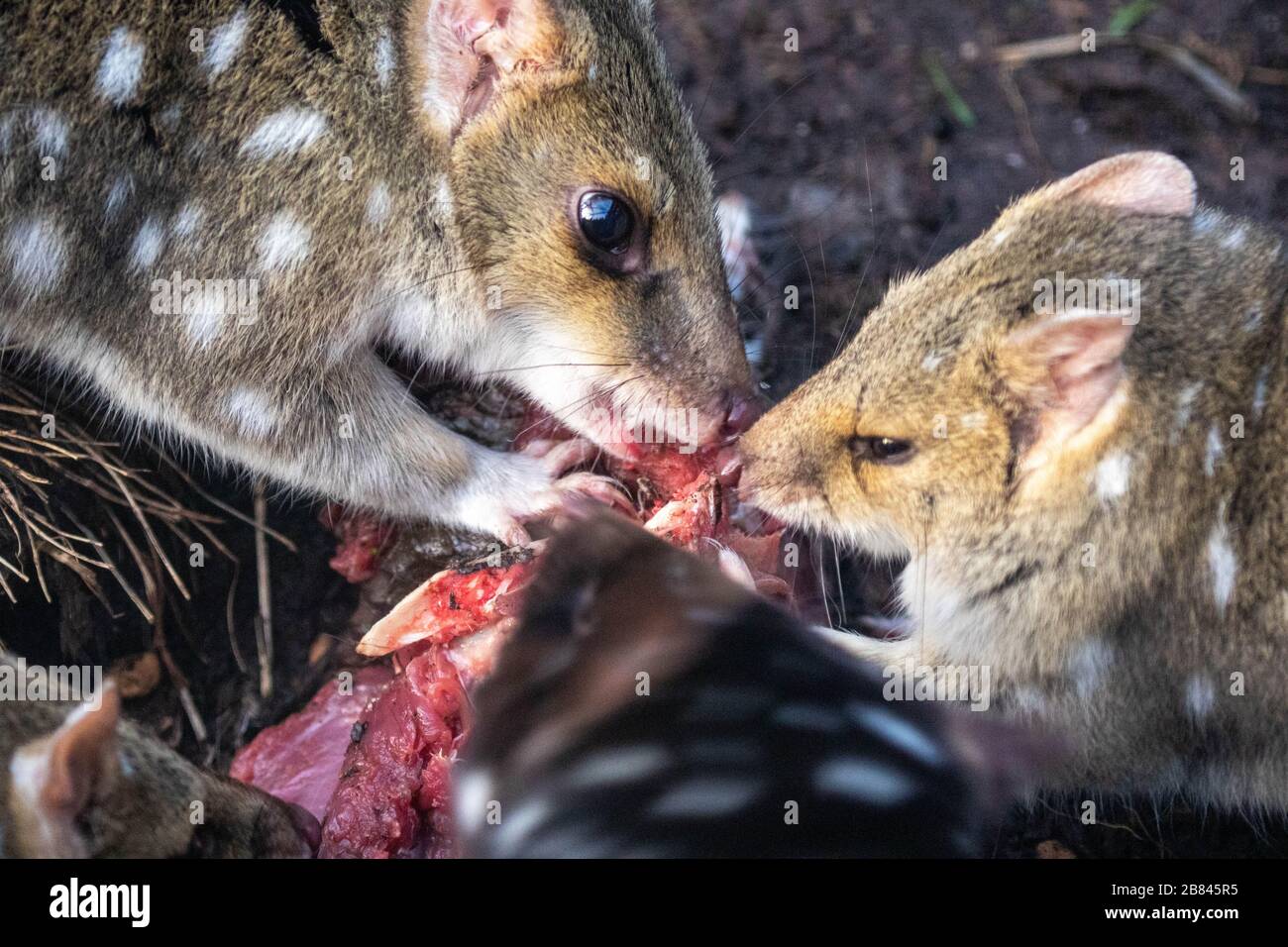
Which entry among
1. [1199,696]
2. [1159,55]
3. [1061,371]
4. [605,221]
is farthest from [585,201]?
[1159,55]

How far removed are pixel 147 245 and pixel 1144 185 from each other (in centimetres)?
223

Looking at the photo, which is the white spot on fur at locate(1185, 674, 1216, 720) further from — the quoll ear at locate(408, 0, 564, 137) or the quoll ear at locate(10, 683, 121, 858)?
the quoll ear at locate(10, 683, 121, 858)

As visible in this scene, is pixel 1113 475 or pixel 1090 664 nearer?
pixel 1113 475

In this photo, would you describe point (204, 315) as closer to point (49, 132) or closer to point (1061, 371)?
point (49, 132)

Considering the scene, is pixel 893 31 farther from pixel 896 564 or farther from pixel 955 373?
pixel 955 373

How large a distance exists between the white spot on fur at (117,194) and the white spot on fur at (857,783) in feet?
6.58

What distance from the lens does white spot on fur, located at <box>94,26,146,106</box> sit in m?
2.91

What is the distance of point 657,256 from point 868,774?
4.49ft

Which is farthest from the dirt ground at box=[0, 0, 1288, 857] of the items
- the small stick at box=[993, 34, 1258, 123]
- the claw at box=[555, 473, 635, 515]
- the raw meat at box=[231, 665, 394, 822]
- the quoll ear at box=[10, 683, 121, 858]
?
the quoll ear at box=[10, 683, 121, 858]

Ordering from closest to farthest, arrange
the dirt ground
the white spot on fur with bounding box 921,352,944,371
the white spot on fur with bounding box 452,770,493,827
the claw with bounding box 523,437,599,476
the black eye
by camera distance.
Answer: the white spot on fur with bounding box 452,770,493,827 < the white spot on fur with bounding box 921,352,944,371 < the black eye < the claw with bounding box 523,437,599,476 < the dirt ground

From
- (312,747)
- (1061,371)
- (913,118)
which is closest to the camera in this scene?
(1061,371)

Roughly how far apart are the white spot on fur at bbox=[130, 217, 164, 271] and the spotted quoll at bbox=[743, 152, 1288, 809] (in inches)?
60.6

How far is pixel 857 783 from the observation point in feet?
7.23

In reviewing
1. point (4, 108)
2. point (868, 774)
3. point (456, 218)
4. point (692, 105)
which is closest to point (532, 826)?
point (868, 774)
